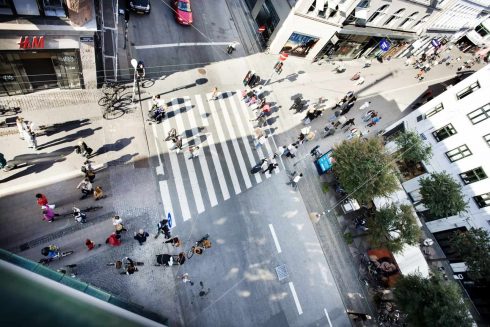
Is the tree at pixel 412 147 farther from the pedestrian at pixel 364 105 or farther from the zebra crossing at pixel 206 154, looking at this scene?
the zebra crossing at pixel 206 154

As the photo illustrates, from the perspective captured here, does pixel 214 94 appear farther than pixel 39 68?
Yes

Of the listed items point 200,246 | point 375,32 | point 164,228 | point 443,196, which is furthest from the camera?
point 375,32

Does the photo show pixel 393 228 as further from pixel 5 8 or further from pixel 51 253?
pixel 5 8

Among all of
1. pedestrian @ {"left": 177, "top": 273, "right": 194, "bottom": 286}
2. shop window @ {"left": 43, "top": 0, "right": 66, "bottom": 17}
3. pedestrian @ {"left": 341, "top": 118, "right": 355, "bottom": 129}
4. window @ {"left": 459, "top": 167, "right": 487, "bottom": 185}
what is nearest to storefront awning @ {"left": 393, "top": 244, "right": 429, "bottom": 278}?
window @ {"left": 459, "top": 167, "right": 487, "bottom": 185}

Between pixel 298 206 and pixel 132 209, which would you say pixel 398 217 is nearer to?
pixel 298 206

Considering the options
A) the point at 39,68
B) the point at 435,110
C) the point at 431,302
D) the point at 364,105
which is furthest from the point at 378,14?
the point at 39,68

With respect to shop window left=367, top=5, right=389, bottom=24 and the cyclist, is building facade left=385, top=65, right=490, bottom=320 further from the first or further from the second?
the cyclist
